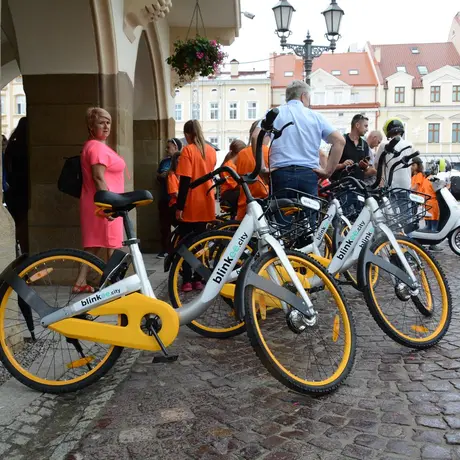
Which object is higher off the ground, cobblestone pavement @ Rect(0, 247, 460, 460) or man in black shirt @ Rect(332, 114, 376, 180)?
man in black shirt @ Rect(332, 114, 376, 180)

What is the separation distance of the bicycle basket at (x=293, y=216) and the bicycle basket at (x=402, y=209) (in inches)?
26.7

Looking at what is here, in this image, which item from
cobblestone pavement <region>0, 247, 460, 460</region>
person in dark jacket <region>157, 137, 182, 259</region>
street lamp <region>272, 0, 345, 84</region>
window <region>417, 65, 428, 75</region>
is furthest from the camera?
window <region>417, 65, 428, 75</region>

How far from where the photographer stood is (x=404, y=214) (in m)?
4.42

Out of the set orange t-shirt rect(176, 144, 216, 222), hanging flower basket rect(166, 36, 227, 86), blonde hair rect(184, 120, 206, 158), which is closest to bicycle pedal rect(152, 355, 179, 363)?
orange t-shirt rect(176, 144, 216, 222)

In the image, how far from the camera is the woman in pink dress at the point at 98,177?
5297 mm

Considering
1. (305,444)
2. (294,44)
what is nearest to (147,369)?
(305,444)

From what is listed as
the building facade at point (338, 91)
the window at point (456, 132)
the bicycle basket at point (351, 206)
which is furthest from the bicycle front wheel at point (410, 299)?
the window at point (456, 132)

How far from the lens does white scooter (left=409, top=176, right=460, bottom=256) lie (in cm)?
988

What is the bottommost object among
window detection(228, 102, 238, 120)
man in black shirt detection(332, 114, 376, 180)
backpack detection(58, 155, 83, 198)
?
backpack detection(58, 155, 83, 198)

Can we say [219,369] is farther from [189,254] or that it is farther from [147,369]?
[189,254]

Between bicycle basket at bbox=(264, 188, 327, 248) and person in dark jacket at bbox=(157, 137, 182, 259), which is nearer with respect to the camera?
bicycle basket at bbox=(264, 188, 327, 248)

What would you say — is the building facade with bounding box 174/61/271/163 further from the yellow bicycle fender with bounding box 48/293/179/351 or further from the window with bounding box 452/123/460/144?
the yellow bicycle fender with bounding box 48/293/179/351

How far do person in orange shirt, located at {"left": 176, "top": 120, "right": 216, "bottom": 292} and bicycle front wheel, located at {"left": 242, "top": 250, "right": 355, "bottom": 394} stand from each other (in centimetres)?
262

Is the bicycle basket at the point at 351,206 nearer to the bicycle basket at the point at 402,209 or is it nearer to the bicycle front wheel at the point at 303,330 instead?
the bicycle basket at the point at 402,209
